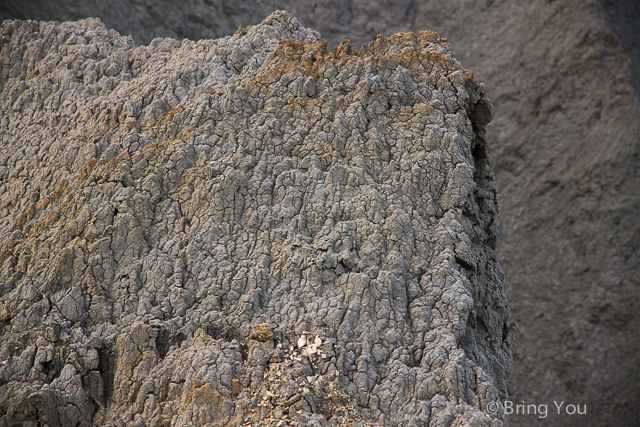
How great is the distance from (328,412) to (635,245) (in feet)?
25.5

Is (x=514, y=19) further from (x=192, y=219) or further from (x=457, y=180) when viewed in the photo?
(x=192, y=219)

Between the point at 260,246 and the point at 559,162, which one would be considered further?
the point at 559,162

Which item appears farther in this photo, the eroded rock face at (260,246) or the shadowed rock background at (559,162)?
the shadowed rock background at (559,162)

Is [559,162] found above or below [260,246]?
above

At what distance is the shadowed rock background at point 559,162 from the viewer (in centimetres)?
905

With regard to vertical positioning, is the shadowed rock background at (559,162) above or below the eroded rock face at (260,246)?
above

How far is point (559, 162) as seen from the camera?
9.80 metres

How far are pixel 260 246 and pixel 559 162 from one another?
776 cm

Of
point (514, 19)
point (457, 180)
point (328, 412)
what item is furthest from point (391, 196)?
point (514, 19)

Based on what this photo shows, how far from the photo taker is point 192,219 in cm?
339

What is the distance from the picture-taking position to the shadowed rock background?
9.05m

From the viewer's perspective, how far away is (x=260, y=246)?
10.9 feet

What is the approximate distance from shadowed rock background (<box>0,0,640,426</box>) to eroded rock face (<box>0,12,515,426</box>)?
17.1 ft

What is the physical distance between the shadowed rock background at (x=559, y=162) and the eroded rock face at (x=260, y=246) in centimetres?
523
